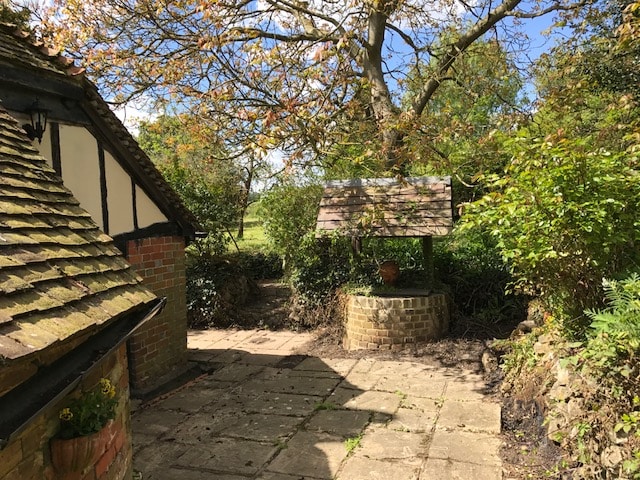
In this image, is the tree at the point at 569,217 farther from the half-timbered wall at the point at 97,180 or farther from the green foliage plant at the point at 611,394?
the half-timbered wall at the point at 97,180

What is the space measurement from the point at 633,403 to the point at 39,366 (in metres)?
3.49

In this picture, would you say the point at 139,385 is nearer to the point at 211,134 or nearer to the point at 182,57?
the point at 211,134

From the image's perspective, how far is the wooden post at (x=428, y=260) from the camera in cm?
869

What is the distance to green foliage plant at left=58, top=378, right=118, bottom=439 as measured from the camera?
2.37 m

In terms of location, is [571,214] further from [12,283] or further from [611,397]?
[12,283]

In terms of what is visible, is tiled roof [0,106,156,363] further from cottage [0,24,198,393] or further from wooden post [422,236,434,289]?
wooden post [422,236,434,289]

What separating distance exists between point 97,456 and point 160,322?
14.8 ft

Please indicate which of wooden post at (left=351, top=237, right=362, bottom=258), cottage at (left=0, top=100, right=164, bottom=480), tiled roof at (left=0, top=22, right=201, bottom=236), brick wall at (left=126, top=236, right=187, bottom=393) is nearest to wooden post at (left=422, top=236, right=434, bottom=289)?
wooden post at (left=351, top=237, right=362, bottom=258)

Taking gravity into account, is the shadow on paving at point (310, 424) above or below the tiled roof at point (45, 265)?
below

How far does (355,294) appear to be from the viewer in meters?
8.70

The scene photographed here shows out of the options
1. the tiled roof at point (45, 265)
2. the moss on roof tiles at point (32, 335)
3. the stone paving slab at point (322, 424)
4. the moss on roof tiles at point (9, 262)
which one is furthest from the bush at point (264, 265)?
the moss on roof tiles at point (32, 335)

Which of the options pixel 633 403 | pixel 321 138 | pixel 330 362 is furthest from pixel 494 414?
pixel 321 138

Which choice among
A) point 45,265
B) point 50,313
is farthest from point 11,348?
point 45,265

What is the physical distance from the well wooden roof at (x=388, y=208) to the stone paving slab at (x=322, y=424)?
226cm
